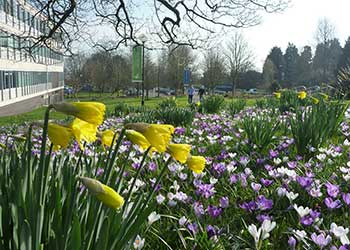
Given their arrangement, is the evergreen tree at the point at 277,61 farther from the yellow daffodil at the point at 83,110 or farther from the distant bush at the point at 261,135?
the yellow daffodil at the point at 83,110

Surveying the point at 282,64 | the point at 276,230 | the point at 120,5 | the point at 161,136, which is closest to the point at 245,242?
the point at 276,230

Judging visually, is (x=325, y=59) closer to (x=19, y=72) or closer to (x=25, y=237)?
(x=19, y=72)

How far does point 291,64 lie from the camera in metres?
56.7

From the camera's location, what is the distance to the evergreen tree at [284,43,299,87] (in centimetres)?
5388

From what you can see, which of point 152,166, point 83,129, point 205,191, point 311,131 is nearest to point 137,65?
point 311,131

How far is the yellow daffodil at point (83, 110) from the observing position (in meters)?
0.86

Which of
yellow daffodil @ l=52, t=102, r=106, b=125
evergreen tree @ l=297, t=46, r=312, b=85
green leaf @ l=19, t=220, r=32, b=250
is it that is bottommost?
green leaf @ l=19, t=220, r=32, b=250

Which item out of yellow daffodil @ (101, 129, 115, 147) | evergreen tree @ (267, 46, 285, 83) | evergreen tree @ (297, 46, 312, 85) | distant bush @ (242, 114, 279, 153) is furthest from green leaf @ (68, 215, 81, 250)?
evergreen tree @ (267, 46, 285, 83)

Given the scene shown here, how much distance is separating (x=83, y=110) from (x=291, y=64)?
59.7 meters

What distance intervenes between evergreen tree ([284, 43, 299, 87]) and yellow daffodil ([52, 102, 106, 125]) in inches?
2139

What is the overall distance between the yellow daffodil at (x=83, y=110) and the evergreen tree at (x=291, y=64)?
2139 inches

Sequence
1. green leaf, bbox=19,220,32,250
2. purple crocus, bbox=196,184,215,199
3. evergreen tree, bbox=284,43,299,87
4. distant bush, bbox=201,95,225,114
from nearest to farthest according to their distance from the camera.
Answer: green leaf, bbox=19,220,32,250 < purple crocus, bbox=196,184,215,199 < distant bush, bbox=201,95,225,114 < evergreen tree, bbox=284,43,299,87

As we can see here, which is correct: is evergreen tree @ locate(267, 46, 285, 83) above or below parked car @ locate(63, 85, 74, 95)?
above

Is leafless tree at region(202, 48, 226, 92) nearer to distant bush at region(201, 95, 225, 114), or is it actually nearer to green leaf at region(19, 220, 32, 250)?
distant bush at region(201, 95, 225, 114)
